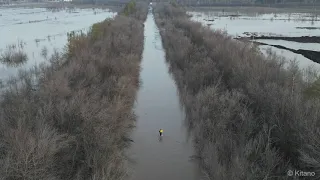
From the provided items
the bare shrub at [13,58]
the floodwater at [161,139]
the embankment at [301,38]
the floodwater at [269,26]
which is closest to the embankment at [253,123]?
the floodwater at [161,139]

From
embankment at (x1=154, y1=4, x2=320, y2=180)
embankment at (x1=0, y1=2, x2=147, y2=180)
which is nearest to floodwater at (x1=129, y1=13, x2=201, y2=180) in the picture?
embankment at (x1=154, y1=4, x2=320, y2=180)

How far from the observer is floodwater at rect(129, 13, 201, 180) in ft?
31.9

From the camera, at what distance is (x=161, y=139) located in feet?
38.9

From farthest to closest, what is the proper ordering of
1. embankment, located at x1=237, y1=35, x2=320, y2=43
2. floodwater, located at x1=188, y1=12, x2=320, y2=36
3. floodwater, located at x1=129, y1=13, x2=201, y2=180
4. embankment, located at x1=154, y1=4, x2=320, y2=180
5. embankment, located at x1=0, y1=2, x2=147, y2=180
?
1. floodwater, located at x1=188, y1=12, x2=320, y2=36
2. embankment, located at x1=237, y1=35, x2=320, y2=43
3. floodwater, located at x1=129, y1=13, x2=201, y2=180
4. embankment, located at x1=154, y1=4, x2=320, y2=180
5. embankment, located at x1=0, y1=2, x2=147, y2=180

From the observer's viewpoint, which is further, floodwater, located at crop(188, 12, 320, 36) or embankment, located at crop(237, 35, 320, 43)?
floodwater, located at crop(188, 12, 320, 36)

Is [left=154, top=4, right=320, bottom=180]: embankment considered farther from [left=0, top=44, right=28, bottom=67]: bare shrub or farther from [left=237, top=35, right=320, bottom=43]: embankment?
[left=237, top=35, right=320, bottom=43]: embankment

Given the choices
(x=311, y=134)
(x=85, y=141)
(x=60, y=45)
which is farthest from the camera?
(x=60, y=45)

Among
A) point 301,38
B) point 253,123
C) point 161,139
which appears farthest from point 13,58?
point 301,38

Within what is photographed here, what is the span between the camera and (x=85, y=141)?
8.53 metres

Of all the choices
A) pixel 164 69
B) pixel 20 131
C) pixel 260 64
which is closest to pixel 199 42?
pixel 164 69

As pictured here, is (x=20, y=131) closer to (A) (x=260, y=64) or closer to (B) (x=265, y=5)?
(A) (x=260, y=64)

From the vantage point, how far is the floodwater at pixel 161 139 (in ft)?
31.9

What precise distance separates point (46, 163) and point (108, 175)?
1477 millimetres

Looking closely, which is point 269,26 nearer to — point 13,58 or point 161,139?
point 13,58
